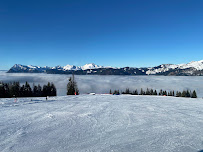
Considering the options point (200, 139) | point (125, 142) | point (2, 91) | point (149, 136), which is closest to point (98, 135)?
point (125, 142)

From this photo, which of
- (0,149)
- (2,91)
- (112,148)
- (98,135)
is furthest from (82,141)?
(2,91)

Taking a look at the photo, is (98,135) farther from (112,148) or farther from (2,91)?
(2,91)

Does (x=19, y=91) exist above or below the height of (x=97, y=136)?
below

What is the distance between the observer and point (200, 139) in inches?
251

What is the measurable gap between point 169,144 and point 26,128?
838 cm

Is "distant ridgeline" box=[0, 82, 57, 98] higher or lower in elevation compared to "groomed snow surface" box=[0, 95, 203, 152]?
lower

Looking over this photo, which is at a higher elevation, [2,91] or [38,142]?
[38,142]

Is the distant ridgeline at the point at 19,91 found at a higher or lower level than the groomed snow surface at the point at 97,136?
lower

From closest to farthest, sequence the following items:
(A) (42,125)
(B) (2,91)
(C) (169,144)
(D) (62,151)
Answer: (D) (62,151) → (C) (169,144) → (A) (42,125) → (B) (2,91)

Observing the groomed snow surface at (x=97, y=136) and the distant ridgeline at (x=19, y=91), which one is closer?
the groomed snow surface at (x=97, y=136)

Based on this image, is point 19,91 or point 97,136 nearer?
point 97,136

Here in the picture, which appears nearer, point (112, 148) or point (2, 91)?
point (112, 148)

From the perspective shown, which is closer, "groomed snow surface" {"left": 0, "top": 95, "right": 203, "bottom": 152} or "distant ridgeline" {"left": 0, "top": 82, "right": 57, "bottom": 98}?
"groomed snow surface" {"left": 0, "top": 95, "right": 203, "bottom": 152}

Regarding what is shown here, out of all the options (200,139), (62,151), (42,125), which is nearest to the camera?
(62,151)
